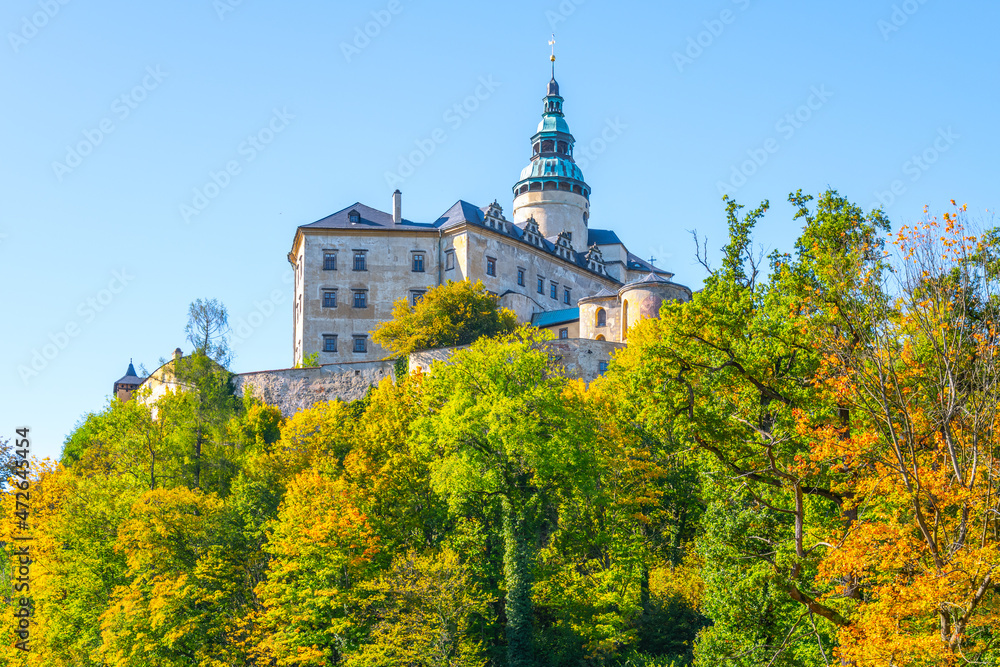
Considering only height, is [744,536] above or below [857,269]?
below

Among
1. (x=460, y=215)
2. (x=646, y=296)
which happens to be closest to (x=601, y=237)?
(x=460, y=215)

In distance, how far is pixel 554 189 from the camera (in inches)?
3369

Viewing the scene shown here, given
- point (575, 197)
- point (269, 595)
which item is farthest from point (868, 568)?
point (575, 197)

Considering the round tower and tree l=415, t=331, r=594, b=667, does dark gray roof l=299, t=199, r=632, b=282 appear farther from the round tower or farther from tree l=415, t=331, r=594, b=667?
tree l=415, t=331, r=594, b=667

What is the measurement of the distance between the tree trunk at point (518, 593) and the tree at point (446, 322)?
835 inches

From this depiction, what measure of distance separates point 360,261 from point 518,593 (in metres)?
37.6

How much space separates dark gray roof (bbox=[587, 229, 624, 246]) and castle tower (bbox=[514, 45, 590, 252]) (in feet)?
3.67

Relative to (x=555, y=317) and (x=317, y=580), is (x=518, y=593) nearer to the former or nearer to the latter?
(x=317, y=580)

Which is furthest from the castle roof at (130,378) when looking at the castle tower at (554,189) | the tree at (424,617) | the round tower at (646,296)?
the tree at (424,617)

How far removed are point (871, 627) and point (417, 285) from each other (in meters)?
51.4

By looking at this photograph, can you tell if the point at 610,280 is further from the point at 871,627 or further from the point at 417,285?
the point at 871,627

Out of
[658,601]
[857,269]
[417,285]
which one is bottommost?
[658,601]

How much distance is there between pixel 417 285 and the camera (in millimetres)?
68562

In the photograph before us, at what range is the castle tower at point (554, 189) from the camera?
8494 centimetres
